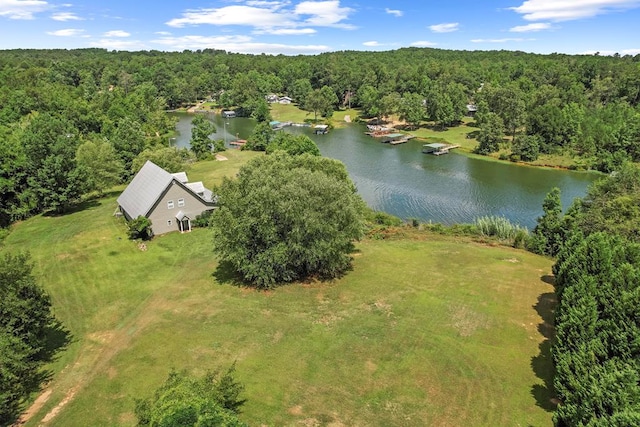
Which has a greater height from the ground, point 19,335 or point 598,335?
point 598,335

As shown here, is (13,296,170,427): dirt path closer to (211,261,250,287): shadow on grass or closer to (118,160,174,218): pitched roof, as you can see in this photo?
(211,261,250,287): shadow on grass

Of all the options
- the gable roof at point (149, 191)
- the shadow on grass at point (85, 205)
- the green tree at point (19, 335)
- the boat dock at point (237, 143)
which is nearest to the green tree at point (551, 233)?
the gable roof at point (149, 191)

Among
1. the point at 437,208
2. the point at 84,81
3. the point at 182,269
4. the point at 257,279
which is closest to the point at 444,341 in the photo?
the point at 257,279

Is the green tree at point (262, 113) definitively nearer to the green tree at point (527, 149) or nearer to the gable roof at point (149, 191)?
the green tree at point (527, 149)

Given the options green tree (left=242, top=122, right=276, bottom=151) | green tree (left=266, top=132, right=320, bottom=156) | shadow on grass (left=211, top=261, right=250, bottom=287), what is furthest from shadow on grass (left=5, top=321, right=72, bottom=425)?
green tree (left=242, top=122, right=276, bottom=151)

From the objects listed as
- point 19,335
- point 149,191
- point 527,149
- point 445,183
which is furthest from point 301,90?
point 19,335

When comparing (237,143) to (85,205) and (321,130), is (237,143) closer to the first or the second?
Answer: (321,130)
